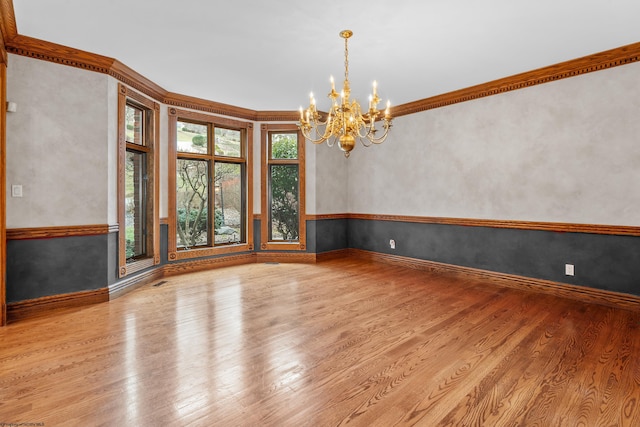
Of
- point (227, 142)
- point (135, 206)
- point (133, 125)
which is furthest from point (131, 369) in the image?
point (227, 142)

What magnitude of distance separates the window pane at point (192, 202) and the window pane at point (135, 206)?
23.0 inches

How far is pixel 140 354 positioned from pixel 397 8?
340 centimetres

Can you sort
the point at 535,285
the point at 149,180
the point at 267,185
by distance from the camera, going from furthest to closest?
1. the point at 267,185
2. the point at 149,180
3. the point at 535,285

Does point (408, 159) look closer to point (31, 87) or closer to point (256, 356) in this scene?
point (256, 356)

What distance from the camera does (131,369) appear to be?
230 cm

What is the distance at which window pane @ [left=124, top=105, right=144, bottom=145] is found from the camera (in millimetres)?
4438

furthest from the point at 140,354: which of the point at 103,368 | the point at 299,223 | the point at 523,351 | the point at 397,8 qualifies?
the point at 299,223

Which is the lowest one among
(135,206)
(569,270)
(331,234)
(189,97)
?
(569,270)

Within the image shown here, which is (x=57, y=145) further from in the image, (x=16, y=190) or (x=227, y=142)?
(x=227, y=142)

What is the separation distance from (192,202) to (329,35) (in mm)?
3469

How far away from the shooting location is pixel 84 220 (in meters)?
3.73

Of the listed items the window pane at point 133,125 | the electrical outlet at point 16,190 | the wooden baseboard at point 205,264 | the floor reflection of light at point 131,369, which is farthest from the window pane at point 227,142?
the floor reflection of light at point 131,369

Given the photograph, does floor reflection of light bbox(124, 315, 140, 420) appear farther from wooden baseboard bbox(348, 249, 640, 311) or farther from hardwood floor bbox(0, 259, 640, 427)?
wooden baseboard bbox(348, 249, 640, 311)

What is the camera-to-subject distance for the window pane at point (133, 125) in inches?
175
